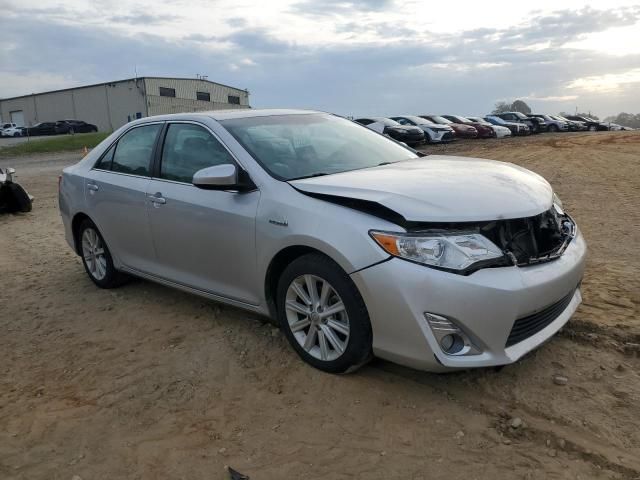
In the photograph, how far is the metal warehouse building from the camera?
185 ft

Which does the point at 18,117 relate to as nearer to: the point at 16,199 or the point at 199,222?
the point at 16,199

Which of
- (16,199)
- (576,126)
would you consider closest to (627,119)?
(576,126)

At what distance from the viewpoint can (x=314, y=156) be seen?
164 inches

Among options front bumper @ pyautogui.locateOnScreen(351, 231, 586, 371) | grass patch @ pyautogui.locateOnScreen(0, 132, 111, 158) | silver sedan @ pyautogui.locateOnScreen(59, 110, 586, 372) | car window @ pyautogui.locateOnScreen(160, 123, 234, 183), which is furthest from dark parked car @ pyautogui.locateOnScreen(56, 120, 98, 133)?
front bumper @ pyautogui.locateOnScreen(351, 231, 586, 371)

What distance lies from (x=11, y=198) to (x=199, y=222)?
26.7 ft

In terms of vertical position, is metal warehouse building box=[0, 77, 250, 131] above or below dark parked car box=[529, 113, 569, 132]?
above

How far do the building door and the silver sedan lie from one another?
7694 centimetres

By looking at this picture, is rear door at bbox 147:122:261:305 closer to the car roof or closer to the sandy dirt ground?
the car roof

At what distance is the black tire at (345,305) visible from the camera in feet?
10.5

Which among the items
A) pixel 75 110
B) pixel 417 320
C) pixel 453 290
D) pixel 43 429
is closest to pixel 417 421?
pixel 417 320

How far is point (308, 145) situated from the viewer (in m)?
4.27

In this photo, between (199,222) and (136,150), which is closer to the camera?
(199,222)

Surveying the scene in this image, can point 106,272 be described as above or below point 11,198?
below

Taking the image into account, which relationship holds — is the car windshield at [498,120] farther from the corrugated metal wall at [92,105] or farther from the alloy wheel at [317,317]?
the alloy wheel at [317,317]
